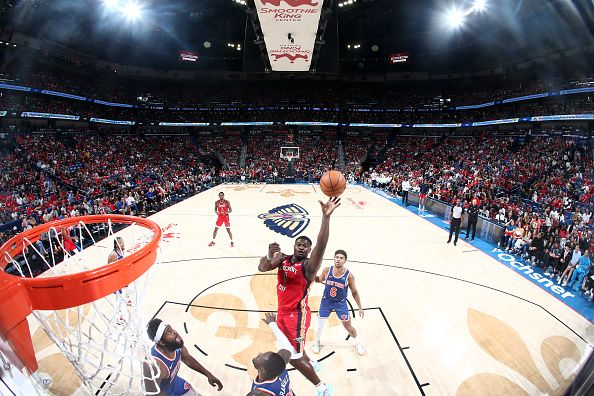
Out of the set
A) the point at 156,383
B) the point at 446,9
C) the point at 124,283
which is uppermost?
the point at 446,9

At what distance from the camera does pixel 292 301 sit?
3.19 meters

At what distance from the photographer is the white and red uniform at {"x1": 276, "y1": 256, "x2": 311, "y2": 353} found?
308cm

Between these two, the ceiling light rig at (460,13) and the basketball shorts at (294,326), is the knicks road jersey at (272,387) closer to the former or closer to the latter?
the basketball shorts at (294,326)

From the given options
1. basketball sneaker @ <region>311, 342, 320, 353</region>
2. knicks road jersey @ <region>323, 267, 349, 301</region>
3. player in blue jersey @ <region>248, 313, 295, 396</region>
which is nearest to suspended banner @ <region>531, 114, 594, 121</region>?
knicks road jersey @ <region>323, 267, 349, 301</region>

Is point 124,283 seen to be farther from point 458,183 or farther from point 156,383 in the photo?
point 458,183

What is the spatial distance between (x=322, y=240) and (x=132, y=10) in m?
26.4

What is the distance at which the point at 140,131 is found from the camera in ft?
105

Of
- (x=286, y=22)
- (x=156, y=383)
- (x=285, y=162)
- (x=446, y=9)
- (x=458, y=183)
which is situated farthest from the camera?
(x=285, y=162)

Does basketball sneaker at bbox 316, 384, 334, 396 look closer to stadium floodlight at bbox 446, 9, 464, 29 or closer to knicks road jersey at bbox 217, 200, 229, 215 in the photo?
knicks road jersey at bbox 217, 200, 229, 215

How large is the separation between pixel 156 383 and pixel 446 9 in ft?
88.8

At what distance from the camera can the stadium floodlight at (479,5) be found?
1853 cm

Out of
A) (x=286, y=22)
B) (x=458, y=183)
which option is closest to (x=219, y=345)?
(x=286, y=22)

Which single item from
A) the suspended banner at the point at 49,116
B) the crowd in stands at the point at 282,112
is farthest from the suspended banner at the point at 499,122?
the suspended banner at the point at 49,116

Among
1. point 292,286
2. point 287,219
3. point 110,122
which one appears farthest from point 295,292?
point 110,122
